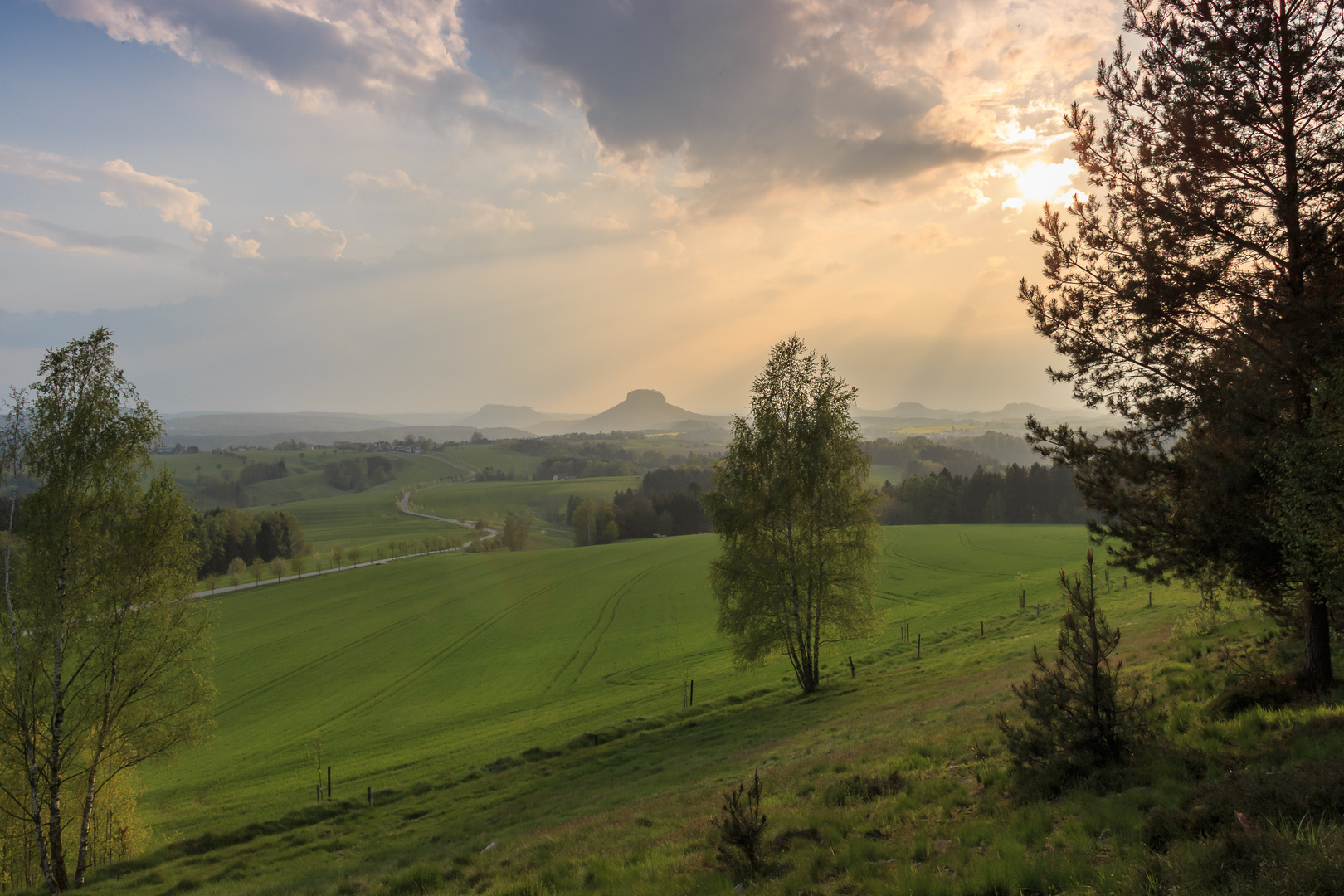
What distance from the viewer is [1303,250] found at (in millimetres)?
11258

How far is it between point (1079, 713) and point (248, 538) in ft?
446

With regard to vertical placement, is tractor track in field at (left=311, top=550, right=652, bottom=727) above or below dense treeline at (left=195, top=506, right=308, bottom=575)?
below

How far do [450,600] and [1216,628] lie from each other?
229 feet

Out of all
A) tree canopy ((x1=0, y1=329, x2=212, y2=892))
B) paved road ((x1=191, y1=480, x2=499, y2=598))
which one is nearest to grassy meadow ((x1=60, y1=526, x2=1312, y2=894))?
tree canopy ((x1=0, y1=329, x2=212, y2=892))

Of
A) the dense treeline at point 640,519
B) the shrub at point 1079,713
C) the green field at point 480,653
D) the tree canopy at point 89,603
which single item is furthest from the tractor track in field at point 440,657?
the dense treeline at point 640,519

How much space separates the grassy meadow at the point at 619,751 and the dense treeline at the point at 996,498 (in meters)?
53.4

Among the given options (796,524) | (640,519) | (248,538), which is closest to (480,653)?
(796,524)

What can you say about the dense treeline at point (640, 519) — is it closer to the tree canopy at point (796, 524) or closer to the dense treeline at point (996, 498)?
the dense treeline at point (996, 498)

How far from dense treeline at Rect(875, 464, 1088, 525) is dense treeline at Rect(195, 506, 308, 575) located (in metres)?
117

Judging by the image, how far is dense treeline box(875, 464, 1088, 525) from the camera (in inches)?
4523

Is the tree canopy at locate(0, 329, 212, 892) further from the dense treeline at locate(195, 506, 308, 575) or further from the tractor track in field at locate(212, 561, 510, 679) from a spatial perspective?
the dense treeline at locate(195, 506, 308, 575)

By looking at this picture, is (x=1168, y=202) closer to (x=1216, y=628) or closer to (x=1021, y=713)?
(x=1021, y=713)

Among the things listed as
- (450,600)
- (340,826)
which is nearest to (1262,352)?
(340,826)

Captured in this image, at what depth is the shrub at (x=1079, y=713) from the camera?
950cm
